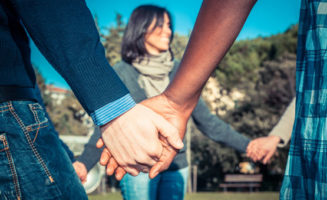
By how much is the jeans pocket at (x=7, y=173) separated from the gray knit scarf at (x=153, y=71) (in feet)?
5.62

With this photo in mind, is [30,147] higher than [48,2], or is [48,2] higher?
[48,2]

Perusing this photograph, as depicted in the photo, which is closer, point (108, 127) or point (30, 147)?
point (30, 147)

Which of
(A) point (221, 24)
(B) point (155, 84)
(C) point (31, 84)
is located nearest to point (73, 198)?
(C) point (31, 84)

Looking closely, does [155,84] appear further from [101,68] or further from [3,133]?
[3,133]

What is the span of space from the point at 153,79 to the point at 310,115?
1.78 m

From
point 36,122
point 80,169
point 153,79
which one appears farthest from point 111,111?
point 153,79

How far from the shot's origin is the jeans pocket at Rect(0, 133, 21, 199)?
105 cm

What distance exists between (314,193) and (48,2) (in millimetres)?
1210

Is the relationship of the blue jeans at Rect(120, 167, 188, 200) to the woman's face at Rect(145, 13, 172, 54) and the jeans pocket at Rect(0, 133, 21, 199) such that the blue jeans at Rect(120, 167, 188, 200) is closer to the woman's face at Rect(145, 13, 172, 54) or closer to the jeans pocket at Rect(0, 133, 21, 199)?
the woman's face at Rect(145, 13, 172, 54)

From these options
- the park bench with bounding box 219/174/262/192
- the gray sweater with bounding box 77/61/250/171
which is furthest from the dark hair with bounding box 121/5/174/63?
the park bench with bounding box 219/174/262/192

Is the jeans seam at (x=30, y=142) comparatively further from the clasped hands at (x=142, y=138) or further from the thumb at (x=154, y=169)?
the thumb at (x=154, y=169)

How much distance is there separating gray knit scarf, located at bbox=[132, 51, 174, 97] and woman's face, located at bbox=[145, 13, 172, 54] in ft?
0.33

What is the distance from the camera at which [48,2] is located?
1105mm

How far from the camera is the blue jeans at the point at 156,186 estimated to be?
7.92ft
